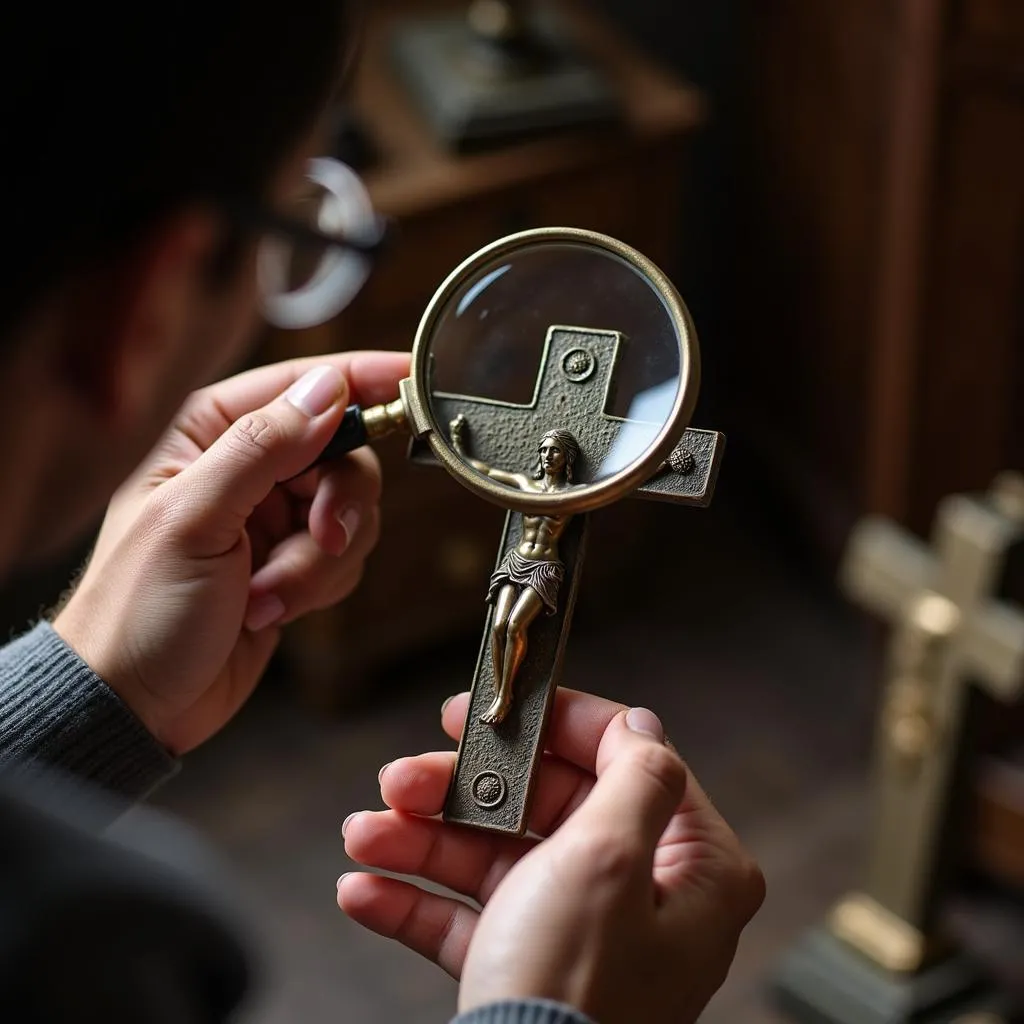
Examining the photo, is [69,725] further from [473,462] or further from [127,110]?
[127,110]

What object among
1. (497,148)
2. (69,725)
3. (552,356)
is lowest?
(497,148)

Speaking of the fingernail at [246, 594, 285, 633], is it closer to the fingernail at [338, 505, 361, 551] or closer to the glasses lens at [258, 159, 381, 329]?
the fingernail at [338, 505, 361, 551]

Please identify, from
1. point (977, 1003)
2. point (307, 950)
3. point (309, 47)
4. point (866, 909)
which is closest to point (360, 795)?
point (307, 950)

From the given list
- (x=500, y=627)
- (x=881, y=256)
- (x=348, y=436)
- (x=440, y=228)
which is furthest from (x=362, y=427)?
A: (x=881, y=256)

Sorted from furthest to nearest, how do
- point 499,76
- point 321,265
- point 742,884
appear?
point 499,76 < point 321,265 < point 742,884

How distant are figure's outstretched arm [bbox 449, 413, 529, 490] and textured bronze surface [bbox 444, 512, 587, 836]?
4 centimetres

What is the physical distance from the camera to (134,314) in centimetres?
46

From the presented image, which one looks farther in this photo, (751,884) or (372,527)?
(372,527)

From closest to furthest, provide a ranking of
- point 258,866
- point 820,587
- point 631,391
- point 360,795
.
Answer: point 631,391, point 360,795, point 258,866, point 820,587

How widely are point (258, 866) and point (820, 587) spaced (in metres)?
0.89

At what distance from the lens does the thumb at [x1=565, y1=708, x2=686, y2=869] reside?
2.00 feet

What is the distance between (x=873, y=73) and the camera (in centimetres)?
179

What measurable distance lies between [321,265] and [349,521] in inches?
8.7

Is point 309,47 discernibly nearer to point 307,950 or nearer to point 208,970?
point 208,970
